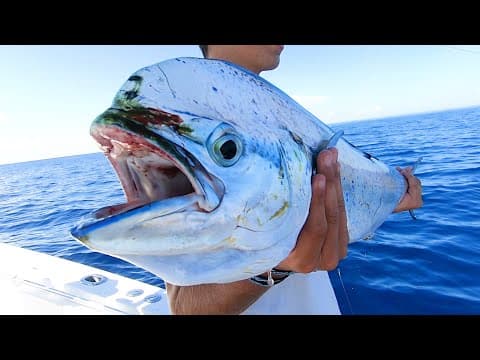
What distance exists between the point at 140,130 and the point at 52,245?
8191 mm

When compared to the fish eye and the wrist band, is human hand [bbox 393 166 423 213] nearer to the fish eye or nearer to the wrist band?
the wrist band

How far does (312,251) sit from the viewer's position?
1.44m

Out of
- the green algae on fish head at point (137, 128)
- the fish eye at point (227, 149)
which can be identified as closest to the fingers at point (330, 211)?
the fish eye at point (227, 149)

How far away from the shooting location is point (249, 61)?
2.24 m

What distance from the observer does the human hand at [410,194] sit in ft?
8.55

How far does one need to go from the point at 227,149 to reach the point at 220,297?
0.90 metres

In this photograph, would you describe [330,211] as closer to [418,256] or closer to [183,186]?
[183,186]

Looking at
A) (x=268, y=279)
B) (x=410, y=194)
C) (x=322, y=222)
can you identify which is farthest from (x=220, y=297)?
(x=410, y=194)

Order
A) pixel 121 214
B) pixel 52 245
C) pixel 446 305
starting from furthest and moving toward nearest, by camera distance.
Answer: pixel 52 245, pixel 446 305, pixel 121 214

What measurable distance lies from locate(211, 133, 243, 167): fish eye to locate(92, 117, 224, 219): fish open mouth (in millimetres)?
63

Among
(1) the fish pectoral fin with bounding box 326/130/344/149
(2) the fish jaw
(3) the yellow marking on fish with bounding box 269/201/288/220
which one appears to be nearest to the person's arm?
(1) the fish pectoral fin with bounding box 326/130/344/149

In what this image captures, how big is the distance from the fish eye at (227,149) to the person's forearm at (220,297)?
0.76 m
